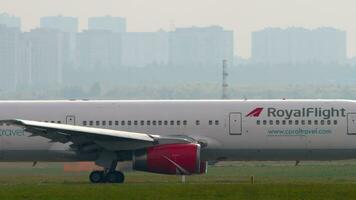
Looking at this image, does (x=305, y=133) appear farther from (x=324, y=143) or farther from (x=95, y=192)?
(x=95, y=192)

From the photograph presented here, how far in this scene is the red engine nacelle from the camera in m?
50.8

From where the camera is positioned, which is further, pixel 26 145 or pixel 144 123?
pixel 26 145

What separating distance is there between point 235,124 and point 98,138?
567 centimetres

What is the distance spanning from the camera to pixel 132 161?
2040 inches

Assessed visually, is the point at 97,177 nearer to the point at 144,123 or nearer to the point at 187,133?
the point at 144,123

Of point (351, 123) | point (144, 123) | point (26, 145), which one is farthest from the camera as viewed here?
point (26, 145)

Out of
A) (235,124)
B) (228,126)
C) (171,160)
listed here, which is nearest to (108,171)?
(171,160)

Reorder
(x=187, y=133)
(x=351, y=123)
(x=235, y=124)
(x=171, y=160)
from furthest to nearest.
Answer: (x=187, y=133)
(x=235, y=124)
(x=351, y=123)
(x=171, y=160)

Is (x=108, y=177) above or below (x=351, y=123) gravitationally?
below

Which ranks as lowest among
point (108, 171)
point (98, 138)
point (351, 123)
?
point (108, 171)

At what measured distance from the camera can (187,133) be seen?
173 feet

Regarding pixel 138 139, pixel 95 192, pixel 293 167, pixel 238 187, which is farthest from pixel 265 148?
pixel 293 167

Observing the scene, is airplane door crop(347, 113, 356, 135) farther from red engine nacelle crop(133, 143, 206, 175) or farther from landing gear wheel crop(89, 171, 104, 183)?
landing gear wheel crop(89, 171, 104, 183)

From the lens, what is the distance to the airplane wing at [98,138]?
50.2 metres
